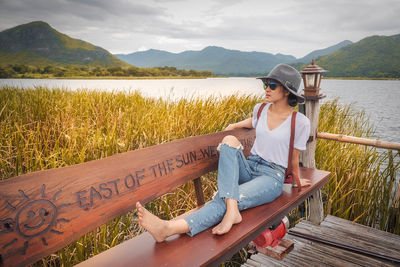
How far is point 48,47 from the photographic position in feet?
366

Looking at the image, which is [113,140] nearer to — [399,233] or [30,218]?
[30,218]

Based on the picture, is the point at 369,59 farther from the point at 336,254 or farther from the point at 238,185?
the point at 238,185

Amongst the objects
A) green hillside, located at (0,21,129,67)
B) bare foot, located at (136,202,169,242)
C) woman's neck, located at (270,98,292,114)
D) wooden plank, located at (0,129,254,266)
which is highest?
green hillside, located at (0,21,129,67)

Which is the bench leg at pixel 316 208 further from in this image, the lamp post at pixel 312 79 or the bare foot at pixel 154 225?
the bare foot at pixel 154 225

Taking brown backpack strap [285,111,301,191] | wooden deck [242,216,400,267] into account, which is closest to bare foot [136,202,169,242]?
wooden deck [242,216,400,267]

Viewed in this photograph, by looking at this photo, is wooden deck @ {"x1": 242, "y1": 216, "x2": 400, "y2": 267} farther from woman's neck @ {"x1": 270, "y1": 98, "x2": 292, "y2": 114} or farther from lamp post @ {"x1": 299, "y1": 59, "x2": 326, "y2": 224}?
woman's neck @ {"x1": 270, "y1": 98, "x2": 292, "y2": 114}

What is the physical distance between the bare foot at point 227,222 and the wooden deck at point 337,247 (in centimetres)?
72

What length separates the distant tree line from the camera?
97.0 feet

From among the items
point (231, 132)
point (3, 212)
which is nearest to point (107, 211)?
point (3, 212)

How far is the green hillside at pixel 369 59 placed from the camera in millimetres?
53469

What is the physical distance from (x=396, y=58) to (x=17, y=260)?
78964mm

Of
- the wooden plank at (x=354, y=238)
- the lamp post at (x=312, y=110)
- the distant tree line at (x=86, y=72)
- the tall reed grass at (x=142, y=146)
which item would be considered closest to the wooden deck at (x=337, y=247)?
the wooden plank at (x=354, y=238)

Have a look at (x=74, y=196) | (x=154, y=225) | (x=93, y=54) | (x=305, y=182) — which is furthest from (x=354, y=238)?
(x=93, y=54)

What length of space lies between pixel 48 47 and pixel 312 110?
135 metres
